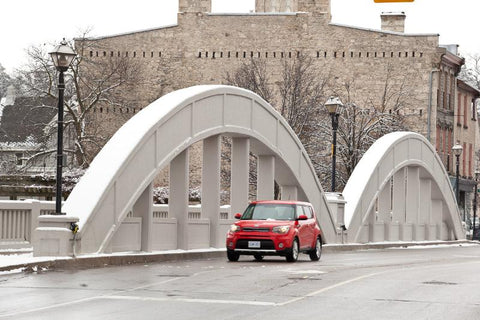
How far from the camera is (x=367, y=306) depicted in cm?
1627

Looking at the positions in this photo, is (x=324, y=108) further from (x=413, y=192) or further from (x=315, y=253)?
(x=315, y=253)

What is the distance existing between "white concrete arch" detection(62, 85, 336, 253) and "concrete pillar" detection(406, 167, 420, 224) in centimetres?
1493

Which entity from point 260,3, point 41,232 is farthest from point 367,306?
point 260,3

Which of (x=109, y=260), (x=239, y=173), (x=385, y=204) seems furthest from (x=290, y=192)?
(x=109, y=260)

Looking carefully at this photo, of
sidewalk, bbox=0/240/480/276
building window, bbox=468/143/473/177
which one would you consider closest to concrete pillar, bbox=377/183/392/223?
sidewalk, bbox=0/240/480/276

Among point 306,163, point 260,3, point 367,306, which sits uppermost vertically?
point 260,3

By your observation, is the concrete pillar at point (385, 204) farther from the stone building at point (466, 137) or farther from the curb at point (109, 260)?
the stone building at point (466, 137)

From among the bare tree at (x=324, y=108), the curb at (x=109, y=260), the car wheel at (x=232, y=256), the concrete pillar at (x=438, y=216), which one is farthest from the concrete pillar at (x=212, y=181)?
the bare tree at (x=324, y=108)

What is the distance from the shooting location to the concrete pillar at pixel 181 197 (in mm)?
30688

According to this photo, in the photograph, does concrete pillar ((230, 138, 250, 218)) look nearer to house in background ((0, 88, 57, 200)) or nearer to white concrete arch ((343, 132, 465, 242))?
white concrete arch ((343, 132, 465, 242))

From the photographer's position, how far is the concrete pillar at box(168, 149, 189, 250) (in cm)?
3069

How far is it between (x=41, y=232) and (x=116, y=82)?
51.7 metres

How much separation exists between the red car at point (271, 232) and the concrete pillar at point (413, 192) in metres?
24.6

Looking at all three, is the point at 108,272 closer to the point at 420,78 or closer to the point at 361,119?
the point at 361,119
